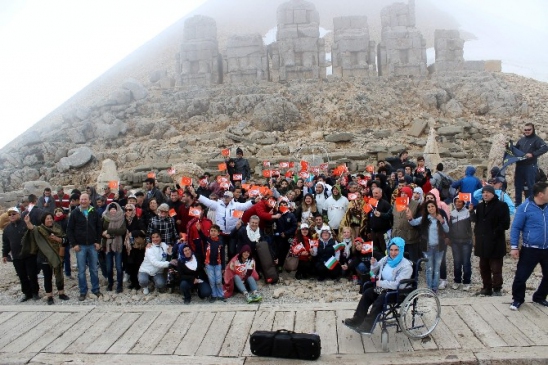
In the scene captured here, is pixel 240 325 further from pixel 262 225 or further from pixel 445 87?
pixel 445 87

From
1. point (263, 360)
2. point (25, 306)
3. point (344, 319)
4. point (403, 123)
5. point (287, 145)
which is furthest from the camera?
point (403, 123)

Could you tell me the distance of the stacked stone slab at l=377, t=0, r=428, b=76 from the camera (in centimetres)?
2356

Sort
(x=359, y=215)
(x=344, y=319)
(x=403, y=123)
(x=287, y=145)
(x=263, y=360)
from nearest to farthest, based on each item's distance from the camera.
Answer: (x=263, y=360)
(x=344, y=319)
(x=359, y=215)
(x=287, y=145)
(x=403, y=123)

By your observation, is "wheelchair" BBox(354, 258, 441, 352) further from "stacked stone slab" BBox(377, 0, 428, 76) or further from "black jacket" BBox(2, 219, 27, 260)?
"stacked stone slab" BBox(377, 0, 428, 76)

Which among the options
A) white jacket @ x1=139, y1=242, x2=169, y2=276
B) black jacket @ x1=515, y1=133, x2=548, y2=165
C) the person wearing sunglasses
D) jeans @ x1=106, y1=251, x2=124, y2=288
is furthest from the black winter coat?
jeans @ x1=106, y1=251, x2=124, y2=288

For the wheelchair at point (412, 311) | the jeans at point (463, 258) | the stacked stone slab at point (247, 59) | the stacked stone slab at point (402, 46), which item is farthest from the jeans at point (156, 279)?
the stacked stone slab at point (402, 46)

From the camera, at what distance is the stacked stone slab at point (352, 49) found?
23547 mm

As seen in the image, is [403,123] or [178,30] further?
[178,30]

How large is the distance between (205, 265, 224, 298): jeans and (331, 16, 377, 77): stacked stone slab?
16.9 meters

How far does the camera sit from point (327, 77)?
23875 millimetres

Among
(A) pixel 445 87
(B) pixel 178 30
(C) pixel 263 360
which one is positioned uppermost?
(B) pixel 178 30

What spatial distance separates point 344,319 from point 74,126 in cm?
1941

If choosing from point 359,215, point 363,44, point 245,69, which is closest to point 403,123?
point 363,44

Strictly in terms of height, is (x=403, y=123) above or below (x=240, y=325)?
above
